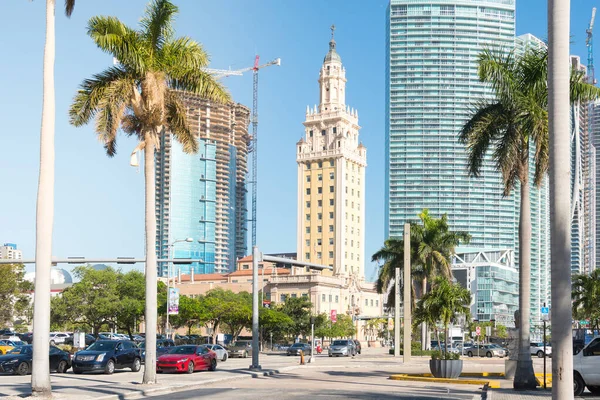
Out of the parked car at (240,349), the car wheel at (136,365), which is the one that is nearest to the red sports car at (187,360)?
the car wheel at (136,365)

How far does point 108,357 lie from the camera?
38469 millimetres

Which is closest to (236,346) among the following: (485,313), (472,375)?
(472,375)

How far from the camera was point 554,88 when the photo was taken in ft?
41.4

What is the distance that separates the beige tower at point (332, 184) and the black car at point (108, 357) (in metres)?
119

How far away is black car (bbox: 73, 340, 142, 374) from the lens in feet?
124

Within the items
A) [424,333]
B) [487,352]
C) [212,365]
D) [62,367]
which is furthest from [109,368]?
[487,352]

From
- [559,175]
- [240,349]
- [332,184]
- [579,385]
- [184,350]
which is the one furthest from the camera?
[332,184]

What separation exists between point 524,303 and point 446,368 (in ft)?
20.1

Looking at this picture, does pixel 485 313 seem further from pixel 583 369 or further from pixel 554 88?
pixel 554 88

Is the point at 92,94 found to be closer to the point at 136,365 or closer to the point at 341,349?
the point at 136,365

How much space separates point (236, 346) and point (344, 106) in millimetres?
109319

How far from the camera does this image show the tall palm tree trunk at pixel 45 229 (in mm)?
21938

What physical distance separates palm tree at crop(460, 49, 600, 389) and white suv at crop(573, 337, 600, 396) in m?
3.15

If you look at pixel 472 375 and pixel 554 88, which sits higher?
pixel 554 88
